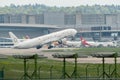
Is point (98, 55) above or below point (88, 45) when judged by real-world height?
above

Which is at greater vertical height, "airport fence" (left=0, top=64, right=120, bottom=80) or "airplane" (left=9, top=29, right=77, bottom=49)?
"airport fence" (left=0, top=64, right=120, bottom=80)

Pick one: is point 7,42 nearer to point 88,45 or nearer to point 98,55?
point 88,45

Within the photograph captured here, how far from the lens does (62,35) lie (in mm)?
135625

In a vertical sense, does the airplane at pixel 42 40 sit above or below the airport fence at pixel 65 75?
below

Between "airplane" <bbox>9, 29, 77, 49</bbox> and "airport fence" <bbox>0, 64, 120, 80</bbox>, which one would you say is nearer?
"airport fence" <bbox>0, 64, 120, 80</bbox>

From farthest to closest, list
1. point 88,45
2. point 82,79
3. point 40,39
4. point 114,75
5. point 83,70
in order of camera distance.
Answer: point 88,45 → point 40,39 → point 83,70 → point 114,75 → point 82,79

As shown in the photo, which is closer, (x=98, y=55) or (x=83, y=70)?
(x=98, y=55)

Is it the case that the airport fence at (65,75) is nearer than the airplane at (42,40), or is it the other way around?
the airport fence at (65,75)

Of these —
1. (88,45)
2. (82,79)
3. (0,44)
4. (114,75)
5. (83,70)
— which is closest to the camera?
(82,79)

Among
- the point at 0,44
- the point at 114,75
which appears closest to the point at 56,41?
the point at 0,44

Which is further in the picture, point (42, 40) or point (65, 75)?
point (42, 40)

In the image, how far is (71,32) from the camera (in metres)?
137

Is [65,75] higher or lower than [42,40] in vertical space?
higher

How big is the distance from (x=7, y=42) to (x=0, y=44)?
12.6 feet
